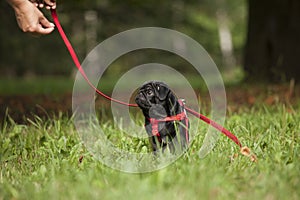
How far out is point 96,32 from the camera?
21.4 meters

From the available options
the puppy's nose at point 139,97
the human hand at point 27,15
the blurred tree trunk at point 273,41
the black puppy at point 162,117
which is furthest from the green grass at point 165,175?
the blurred tree trunk at point 273,41

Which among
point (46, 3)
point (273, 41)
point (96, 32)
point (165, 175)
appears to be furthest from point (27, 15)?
point (96, 32)

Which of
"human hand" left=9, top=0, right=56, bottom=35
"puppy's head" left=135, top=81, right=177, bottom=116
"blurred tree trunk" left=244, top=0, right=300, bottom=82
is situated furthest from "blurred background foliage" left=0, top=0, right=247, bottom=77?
"puppy's head" left=135, top=81, right=177, bottom=116

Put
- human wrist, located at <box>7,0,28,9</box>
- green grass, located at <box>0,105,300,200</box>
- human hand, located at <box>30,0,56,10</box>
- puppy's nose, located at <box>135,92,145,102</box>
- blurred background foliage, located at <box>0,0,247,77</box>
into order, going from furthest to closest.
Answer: blurred background foliage, located at <box>0,0,247,77</box> < human hand, located at <box>30,0,56,10</box> < human wrist, located at <box>7,0,28,9</box> < puppy's nose, located at <box>135,92,145,102</box> < green grass, located at <box>0,105,300,200</box>

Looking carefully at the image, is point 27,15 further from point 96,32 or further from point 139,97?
point 96,32

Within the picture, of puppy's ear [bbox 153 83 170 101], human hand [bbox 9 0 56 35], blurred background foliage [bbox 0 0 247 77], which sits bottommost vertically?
blurred background foliage [bbox 0 0 247 77]

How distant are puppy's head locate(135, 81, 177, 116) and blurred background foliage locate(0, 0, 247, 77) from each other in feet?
25.2

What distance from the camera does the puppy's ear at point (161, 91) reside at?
9.42 feet

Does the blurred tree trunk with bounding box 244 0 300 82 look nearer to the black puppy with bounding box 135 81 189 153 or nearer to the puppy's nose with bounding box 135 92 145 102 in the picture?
the black puppy with bounding box 135 81 189 153

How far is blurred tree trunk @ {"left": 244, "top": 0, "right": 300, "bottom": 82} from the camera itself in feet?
25.9

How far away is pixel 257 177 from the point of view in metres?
2.40

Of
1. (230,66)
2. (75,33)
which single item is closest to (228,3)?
(230,66)

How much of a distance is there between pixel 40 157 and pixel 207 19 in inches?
1275

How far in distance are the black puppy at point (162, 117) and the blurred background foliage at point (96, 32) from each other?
303 inches
